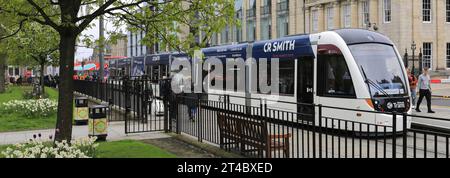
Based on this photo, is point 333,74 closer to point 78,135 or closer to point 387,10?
point 78,135

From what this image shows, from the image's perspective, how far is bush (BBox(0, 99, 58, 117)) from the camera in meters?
16.8

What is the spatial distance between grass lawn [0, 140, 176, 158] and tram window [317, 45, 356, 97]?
5.86m

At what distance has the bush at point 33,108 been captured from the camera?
16.8 meters

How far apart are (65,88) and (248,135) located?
355cm

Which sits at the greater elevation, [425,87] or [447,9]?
[447,9]

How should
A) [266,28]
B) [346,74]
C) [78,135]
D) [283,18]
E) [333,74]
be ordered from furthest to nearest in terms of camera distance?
[266,28] < [283,18] < [333,74] < [346,74] < [78,135]

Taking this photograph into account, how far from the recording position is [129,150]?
994cm

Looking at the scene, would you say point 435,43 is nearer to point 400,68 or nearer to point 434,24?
point 434,24

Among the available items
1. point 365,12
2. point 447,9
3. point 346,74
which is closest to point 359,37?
point 346,74

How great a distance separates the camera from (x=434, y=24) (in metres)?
43.2

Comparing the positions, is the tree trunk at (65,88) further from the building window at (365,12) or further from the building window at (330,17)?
the building window at (330,17)

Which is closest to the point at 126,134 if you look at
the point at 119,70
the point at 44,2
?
the point at 44,2
